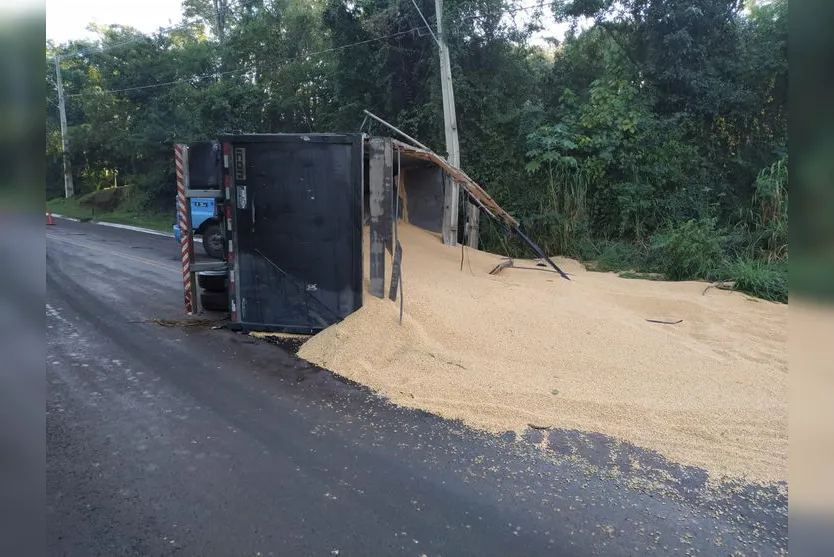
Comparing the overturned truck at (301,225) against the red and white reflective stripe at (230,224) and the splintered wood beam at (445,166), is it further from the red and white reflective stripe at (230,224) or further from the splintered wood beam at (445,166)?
the splintered wood beam at (445,166)

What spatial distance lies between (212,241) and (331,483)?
1114 cm

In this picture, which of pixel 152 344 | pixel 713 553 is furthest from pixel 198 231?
pixel 713 553

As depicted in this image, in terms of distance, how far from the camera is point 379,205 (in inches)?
276

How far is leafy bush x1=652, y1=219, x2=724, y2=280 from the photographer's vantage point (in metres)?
10.5

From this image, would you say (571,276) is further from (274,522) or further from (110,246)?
(110,246)

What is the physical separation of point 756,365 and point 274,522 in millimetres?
4860

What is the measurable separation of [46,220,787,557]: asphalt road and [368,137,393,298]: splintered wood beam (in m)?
1.90

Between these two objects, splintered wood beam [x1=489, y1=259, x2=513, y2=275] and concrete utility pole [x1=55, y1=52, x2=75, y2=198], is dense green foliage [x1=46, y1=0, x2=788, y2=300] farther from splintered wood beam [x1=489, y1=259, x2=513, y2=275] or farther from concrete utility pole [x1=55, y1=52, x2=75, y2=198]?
concrete utility pole [x1=55, y1=52, x2=75, y2=198]

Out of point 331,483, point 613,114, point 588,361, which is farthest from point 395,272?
point 613,114

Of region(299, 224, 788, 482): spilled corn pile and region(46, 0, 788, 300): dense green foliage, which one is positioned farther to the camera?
region(46, 0, 788, 300): dense green foliage

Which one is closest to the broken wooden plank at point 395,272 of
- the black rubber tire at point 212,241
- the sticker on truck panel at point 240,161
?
the sticker on truck panel at point 240,161

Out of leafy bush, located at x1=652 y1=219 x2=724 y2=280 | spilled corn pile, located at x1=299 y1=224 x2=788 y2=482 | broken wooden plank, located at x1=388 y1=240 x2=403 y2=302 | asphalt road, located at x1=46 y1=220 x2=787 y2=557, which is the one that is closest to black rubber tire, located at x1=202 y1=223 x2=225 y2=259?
spilled corn pile, located at x1=299 y1=224 x2=788 y2=482

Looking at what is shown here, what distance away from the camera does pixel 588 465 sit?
3850 millimetres

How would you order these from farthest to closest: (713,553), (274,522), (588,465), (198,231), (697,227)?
1. (198,231)
2. (697,227)
3. (588,465)
4. (274,522)
5. (713,553)
